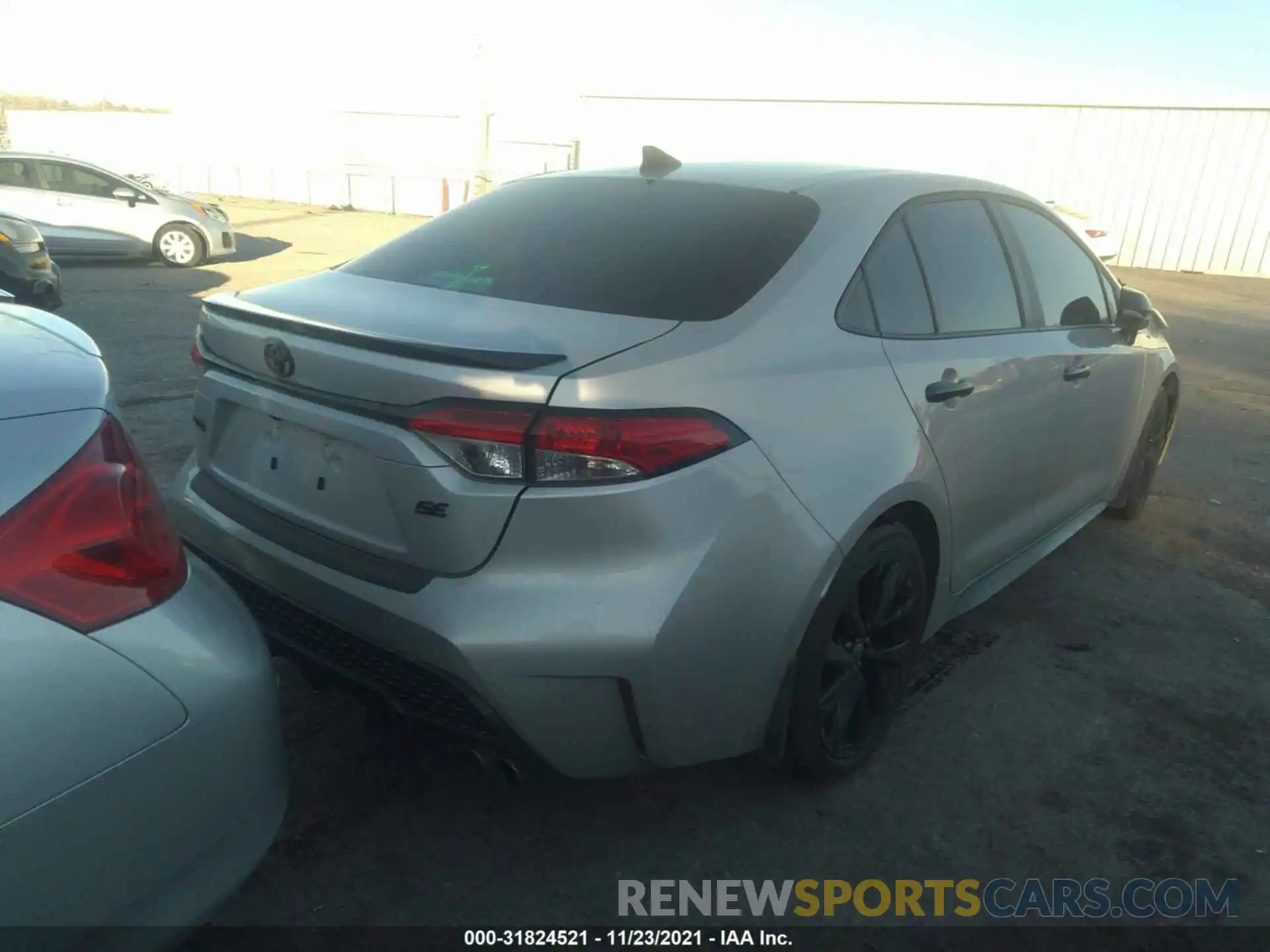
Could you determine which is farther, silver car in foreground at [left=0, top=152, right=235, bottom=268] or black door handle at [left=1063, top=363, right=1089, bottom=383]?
silver car in foreground at [left=0, top=152, right=235, bottom=268]

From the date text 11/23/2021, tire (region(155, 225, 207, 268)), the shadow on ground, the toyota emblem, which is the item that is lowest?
the shadow on ground

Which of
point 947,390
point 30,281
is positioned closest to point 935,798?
point 947,390

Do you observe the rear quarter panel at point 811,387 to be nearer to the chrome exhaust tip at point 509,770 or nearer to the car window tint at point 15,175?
the chrome exhaust tip at point 509,770

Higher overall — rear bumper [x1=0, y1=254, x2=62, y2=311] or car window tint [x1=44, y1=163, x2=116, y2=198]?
car window tint [x1=44, y1=163, x2=116, y2=198]

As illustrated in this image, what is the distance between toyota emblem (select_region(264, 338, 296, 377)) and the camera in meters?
2.07

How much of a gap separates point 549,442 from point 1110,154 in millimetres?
23260

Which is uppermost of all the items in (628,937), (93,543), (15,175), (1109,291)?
(1109,291)

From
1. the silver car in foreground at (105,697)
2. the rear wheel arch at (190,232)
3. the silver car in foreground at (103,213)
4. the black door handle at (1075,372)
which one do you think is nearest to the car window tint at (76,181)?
the silver car in foreground at (103,213)

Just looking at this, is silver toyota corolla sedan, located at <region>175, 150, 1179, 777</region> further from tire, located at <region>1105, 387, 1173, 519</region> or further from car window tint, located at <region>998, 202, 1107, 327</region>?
tire, located at <region>1105, 387, 1173, 519</region>

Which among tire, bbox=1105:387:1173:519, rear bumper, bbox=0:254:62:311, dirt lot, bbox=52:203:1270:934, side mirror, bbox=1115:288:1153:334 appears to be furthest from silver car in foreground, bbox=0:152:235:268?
side mirror, bbox=1115:288:1153:334

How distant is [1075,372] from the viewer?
3355 mm

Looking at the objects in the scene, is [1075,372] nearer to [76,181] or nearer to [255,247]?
[76,181]

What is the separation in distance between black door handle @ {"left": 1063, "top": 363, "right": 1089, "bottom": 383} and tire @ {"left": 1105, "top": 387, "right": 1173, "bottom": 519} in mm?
1123

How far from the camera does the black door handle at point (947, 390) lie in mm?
2533
